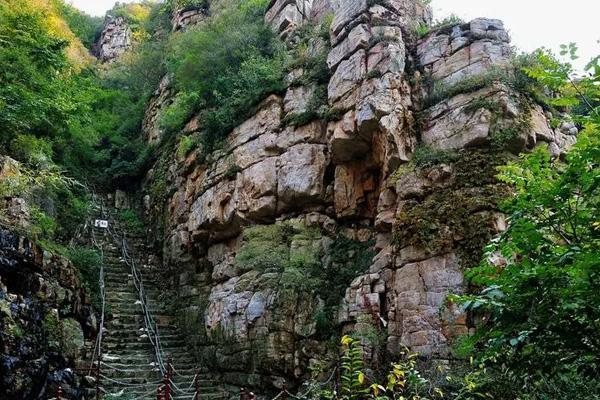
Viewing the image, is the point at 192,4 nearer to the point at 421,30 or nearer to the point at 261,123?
the point at 261,123

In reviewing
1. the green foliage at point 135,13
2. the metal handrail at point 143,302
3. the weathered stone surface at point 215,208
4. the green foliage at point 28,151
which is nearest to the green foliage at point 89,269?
the metal handrail at point 143,302

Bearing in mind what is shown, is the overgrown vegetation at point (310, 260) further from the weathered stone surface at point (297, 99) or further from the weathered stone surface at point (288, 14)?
the weathered stone surface at point (288, 14)

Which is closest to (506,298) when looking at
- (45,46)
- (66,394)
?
(66,394)

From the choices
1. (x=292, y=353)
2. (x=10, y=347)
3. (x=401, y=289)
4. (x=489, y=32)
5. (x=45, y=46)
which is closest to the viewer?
(x=10, y=347)

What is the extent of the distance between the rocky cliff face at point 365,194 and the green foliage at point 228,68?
2.37ft

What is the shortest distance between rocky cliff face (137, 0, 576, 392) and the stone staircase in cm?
53

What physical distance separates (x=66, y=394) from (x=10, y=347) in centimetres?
160

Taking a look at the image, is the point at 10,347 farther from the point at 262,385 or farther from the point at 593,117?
the point at 593,117

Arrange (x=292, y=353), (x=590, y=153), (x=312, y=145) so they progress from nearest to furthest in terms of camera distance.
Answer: (x=590, y=153) → (x=292, y=353) → (x=312, y=145)

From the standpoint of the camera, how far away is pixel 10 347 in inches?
319

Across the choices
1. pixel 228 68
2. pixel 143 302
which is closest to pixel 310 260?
pixel 143 302

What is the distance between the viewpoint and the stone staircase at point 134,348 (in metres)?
10.3

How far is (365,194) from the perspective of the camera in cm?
1130

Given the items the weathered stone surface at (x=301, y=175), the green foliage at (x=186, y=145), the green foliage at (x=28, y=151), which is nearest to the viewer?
the weathered stone surface at (x=301, y=175)
